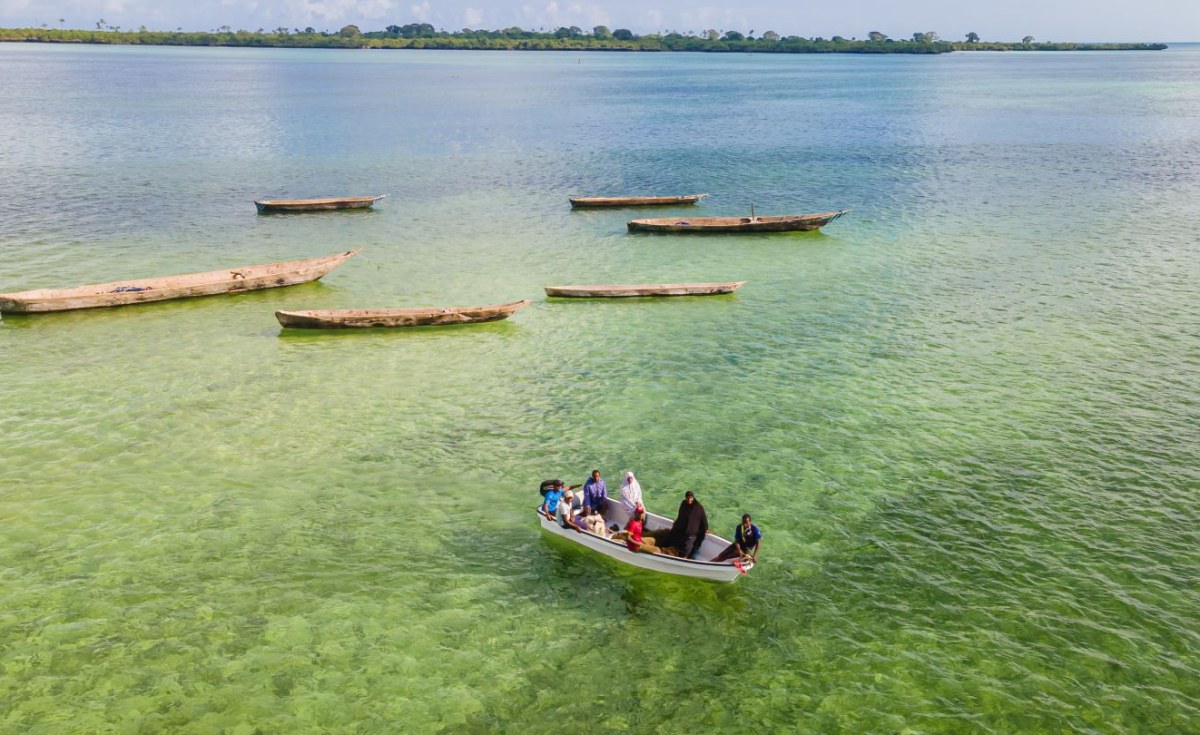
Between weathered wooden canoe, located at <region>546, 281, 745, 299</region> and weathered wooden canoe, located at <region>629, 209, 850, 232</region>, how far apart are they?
1303cm

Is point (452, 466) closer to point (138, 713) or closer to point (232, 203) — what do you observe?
point (138, 713)

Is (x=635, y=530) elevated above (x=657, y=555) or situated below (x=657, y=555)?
above

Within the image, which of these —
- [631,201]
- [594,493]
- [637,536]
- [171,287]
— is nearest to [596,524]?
[594,493]

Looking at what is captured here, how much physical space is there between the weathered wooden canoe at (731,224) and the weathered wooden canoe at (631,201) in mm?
7043

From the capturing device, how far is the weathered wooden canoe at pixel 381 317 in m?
34.9

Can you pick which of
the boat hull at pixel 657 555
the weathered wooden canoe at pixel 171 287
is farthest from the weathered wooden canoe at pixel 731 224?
the boat hull at pixel 657 555

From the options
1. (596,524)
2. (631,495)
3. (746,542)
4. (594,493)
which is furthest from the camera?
(594,493)

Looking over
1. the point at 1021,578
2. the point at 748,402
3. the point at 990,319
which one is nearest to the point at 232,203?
the point at 748,402

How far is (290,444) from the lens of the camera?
25.8 metres

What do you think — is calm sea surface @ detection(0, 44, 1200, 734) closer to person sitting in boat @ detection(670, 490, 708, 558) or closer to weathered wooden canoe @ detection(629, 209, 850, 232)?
person sitting in boat @ detection(670, 490, 708, 558)

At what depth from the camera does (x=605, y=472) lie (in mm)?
24156

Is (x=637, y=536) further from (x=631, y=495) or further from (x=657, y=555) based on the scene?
(x=631, y=495)

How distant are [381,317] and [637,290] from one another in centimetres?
1203

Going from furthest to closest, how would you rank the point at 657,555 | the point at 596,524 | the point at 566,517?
the point at 596,524 → the point at 566,517 → the point at 657,555
